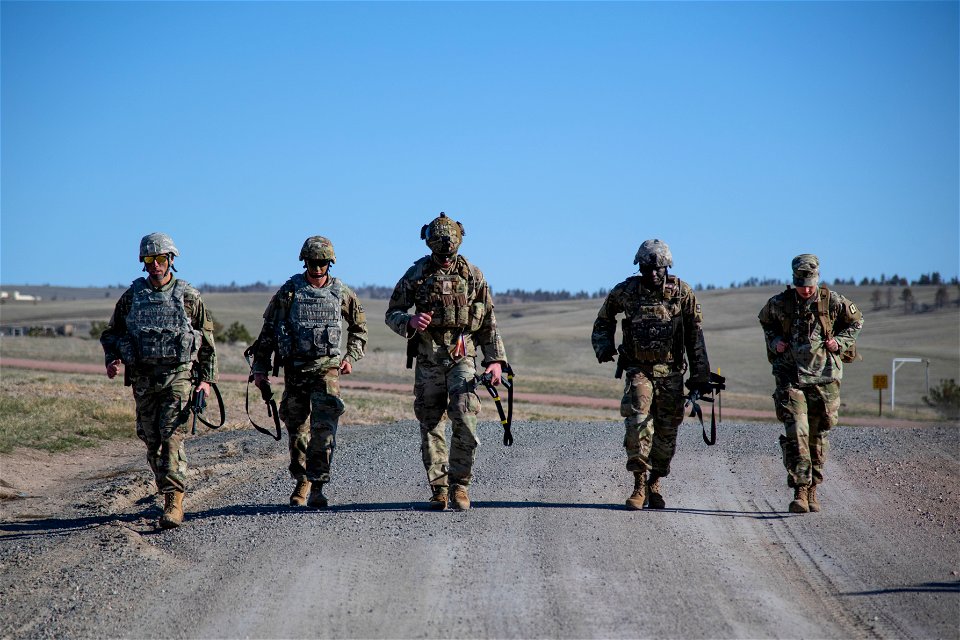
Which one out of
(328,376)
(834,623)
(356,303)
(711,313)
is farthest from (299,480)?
(711,313)

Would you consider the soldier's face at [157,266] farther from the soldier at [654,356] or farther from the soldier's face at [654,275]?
the soldier's face at [654,275]

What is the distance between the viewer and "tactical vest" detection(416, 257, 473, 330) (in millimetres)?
8836

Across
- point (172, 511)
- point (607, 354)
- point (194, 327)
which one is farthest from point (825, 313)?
point (172, 511)

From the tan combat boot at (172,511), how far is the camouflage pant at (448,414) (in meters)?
2.06

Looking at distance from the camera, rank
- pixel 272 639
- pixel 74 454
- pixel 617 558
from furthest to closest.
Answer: pixel 74 454, pixel 617 558, pixel 272 639

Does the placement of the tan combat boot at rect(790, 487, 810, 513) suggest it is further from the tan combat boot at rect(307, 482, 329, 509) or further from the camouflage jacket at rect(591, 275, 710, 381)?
the tan combat boot at rect(307, 482, 329, 509)

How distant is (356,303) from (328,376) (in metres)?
0.73

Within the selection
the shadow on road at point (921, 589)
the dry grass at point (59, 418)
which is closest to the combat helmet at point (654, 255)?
the shadow on road at point (921, 589)

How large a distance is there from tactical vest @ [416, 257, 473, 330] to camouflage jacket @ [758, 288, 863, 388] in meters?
2.68

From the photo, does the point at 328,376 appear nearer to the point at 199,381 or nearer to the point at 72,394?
the point at 199,381

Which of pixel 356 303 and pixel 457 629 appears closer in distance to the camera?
pixel 457 629

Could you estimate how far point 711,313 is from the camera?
424ft

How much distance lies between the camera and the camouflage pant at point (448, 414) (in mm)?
8820

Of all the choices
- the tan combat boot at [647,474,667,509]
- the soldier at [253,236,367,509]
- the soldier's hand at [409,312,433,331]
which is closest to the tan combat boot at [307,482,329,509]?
the soldier at [253,236,367,509]
